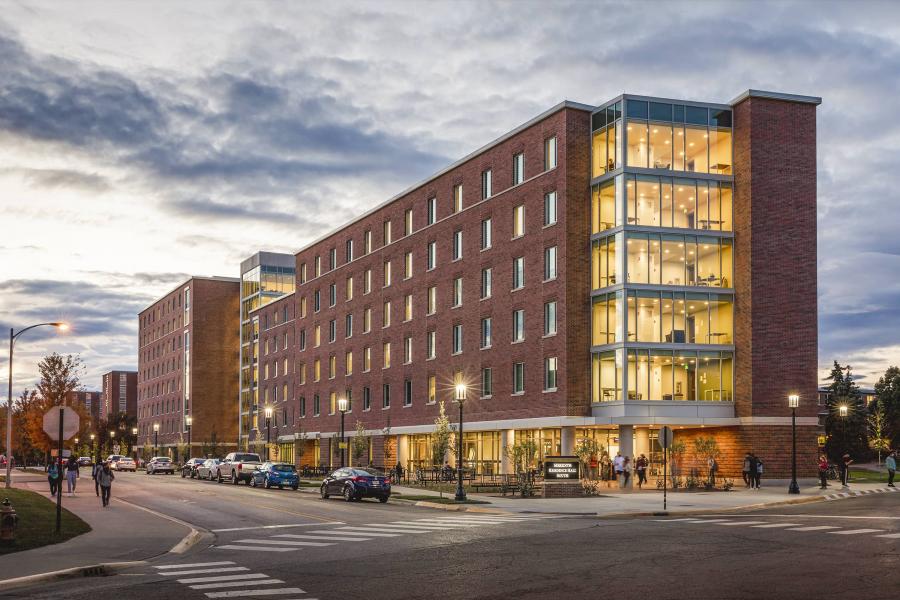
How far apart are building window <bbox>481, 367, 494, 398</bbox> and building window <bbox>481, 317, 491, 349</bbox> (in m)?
1.69

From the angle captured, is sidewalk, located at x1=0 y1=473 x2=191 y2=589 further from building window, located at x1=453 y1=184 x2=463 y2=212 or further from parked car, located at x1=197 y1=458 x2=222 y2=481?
building window, located at x1=453 y1=184 x2=463 y2=212

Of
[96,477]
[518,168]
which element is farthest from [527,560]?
[518,168]

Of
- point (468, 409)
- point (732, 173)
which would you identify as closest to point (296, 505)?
point (468, 409)

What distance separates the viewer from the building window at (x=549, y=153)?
196ft

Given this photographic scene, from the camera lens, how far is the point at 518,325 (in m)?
62.7

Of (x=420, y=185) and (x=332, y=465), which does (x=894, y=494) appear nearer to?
(x=420, y=185)

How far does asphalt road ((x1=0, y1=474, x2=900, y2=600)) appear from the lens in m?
15.7

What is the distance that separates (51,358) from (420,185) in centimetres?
3592

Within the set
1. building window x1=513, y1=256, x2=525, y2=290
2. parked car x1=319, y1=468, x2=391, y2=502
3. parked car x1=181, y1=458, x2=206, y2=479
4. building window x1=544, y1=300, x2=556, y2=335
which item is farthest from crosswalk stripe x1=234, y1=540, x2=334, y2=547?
parked car x1=181, y1=458, x2=206, y2=479

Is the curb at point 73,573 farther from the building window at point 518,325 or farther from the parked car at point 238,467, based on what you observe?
the building window at point 518,325

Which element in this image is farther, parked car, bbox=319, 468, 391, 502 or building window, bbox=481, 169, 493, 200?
building window, bbox=481, 169, 493, 200

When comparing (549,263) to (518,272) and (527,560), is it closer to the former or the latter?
(518,272)

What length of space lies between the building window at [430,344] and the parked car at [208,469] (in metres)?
17.0

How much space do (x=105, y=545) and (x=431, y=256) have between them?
173 feet
